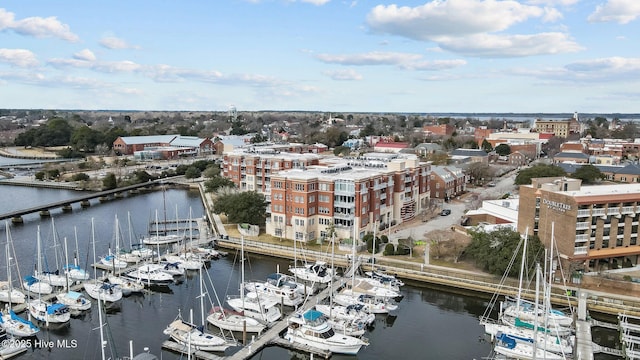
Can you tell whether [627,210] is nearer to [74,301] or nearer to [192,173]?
[74,301]

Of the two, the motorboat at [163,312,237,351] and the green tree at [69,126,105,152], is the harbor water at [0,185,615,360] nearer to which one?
the motorboat at [163,312,237,351]

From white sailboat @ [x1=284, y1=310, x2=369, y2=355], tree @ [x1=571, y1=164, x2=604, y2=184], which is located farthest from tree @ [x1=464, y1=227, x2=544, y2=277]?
tree @ [x1=571, y1=164, x2=604, y2=184]

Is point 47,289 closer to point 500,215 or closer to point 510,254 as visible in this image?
point 510,254

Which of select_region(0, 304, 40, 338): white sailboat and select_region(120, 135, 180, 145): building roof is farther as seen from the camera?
select_region(120, 135, 180, 145): building roof

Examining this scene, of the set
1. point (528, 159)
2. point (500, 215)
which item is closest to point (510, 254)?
point (500, 215)

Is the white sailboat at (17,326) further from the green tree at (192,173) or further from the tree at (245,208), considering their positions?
the green tree at (192,173)

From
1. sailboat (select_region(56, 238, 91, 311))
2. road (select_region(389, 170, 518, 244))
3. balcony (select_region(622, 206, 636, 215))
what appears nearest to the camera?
sailboat (select_region(56, 238, 91, 311))

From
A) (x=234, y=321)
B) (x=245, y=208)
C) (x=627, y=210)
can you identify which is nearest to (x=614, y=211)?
(x=627, y=210)

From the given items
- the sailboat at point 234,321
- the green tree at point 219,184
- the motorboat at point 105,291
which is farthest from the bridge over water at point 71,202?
the sailboat at point 234,321
